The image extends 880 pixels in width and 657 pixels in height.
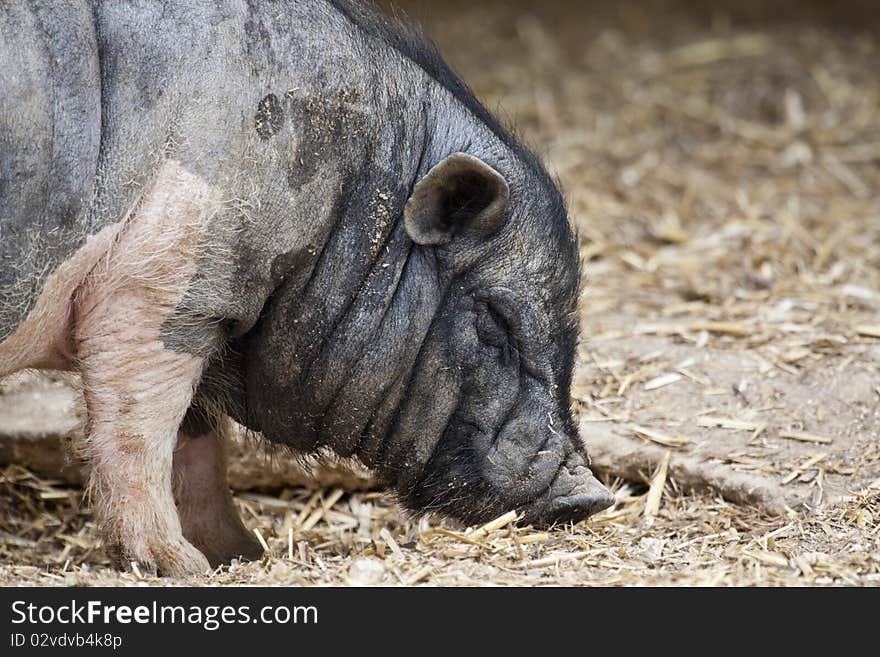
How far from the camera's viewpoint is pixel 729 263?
764 centimetres

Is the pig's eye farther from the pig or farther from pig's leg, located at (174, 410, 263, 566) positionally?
pig's leg, located at (174, 410, 263, 566)

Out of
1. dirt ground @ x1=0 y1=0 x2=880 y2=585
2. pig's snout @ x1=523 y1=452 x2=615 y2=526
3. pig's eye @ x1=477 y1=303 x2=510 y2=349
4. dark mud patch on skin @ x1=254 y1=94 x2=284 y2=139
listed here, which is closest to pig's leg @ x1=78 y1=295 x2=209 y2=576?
dirt ground @ x1=0 y1=0 x2=880 y2=585

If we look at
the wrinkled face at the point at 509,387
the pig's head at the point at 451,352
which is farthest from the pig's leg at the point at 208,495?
the wrinkled face at the point at 509,387

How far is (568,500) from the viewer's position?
4660mm

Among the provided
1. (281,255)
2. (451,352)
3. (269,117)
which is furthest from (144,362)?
(451,352)

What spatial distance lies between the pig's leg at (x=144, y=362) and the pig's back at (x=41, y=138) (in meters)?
0.17

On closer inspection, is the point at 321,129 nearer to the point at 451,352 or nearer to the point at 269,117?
the point at 269,117

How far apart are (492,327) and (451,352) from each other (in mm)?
158

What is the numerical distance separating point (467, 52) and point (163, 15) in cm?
711

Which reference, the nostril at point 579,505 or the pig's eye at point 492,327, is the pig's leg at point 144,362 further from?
the nostril at point 579,505

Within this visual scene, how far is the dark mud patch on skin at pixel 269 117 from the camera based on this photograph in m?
4.27

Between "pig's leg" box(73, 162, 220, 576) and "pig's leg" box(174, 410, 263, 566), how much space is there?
2.19 feet

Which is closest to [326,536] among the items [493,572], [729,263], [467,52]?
[493,572]
